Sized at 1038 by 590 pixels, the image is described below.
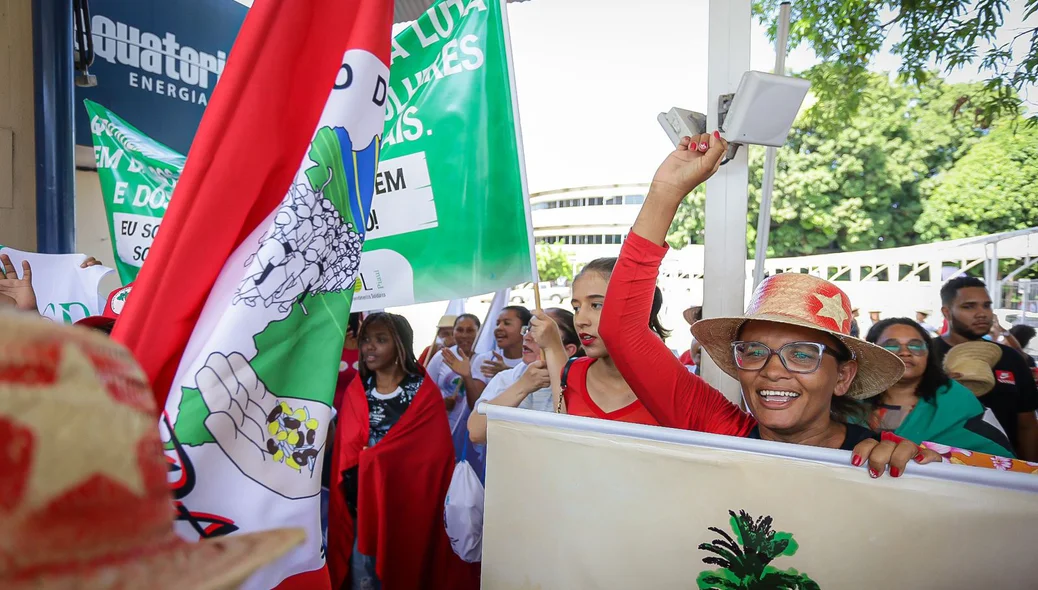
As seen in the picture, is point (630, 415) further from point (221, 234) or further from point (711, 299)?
point (221, 234)

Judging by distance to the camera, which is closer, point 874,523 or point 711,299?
point 874,523

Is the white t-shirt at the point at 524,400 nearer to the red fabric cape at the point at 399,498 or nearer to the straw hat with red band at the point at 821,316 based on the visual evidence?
the red fabric cape at the point at 399,498

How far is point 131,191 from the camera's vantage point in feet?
10.9

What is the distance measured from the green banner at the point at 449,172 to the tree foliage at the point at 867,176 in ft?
61.4

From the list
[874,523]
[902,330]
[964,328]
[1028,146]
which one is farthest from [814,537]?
[1028,146]

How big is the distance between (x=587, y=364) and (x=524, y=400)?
2.09ft

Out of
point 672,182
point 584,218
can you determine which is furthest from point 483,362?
point 584,218

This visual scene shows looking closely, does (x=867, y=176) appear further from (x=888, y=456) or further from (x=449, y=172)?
(x=888, y=456)

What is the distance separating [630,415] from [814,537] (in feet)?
2.93

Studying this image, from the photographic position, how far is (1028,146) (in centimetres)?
1180

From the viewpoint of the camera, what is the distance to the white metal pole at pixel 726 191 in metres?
2.20

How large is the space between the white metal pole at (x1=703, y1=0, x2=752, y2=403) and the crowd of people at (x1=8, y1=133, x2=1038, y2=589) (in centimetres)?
23

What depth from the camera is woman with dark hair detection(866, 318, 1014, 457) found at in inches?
101

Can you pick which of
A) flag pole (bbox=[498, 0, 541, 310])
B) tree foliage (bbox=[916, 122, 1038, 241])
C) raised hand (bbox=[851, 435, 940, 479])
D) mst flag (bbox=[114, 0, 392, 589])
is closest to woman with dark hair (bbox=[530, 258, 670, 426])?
flag pole (bbox=[498, 0, 541, 310])
